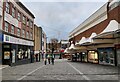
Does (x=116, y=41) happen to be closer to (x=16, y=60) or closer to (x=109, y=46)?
(x=109, y=46)

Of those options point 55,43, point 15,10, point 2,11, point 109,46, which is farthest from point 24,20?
point 55,43

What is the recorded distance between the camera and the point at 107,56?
36031mm

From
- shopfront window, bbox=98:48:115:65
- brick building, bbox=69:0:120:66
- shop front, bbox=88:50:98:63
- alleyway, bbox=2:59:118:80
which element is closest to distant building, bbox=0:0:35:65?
alleyway, bbox=2:59:118:80

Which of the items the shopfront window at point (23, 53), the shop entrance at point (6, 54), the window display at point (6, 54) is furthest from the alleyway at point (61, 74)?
the shopfront window at point (23, 53)

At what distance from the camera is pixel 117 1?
30.2 meters

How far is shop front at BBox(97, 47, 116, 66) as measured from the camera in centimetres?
3362

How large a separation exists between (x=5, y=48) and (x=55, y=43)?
96486 millimetres

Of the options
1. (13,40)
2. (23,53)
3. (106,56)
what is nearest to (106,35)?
(106,56)

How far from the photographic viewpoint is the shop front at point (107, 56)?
33.6m

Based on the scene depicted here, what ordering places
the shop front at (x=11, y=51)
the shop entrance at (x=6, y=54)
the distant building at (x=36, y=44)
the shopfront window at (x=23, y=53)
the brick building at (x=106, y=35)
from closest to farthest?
the brick building at (x=106, y=35)
the shop front at (x=11, y=51)
the shop entrance at (x=6, y=54)
the shopfront window at (x=23, y=53)
the distant building at (x=36, y=44)

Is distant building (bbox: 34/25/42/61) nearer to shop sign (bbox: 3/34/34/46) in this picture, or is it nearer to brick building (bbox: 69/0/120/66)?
shop sign (bbox: 3/34/34/46)

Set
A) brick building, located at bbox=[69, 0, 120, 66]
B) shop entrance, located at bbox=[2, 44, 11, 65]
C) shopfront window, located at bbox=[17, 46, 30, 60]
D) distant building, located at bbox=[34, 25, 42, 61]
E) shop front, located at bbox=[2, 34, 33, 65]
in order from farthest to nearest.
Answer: distant building, located at bbox=[34, 25, 42, 61] → shopfront window, located at bbox=[17, 46, 30, 60] → shop entrance, located at bbox=[2, 44, 11, 65] → shop front, located at bbox=[2, 34, 33, 65] → brick building, located at bbox=[69, 0, 120, 66]

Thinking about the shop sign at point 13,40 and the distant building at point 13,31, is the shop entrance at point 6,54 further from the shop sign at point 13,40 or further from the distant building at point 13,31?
the shop sign at point 13,40

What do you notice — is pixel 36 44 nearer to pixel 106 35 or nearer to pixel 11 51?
pixel 11 51
